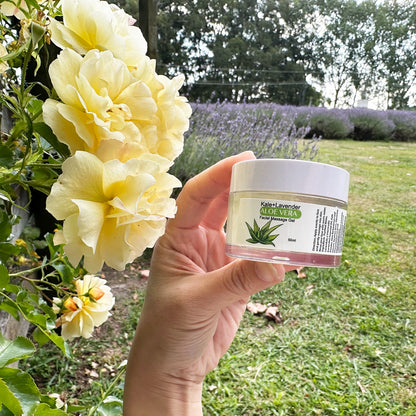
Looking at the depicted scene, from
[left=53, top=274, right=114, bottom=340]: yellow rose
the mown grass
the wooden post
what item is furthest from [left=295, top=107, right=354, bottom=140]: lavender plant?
[left=53, top=274, right=114, bottom=340]: yellow rose

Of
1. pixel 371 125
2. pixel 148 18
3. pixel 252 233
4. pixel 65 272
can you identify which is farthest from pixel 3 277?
pixel 371 125

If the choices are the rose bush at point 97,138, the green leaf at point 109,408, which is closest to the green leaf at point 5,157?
the rose bush at point 97,138

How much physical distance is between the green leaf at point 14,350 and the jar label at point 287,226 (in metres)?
0.37

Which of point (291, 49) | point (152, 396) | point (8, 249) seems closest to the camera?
point (8, 249)

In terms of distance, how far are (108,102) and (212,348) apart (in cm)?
79

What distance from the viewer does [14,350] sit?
352mm

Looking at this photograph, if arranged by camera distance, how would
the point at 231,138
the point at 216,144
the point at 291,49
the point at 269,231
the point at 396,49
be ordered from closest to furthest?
the point at 269,231 < the point at 216,144 < the point at 231,138 < the point at 396,49 < the point at 291,49

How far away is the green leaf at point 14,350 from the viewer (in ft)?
1.12

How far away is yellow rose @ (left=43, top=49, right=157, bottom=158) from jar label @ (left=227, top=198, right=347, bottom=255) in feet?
1.21

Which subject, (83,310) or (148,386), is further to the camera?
(148,386)

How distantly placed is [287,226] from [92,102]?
0.42 m

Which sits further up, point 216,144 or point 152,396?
point 216,144

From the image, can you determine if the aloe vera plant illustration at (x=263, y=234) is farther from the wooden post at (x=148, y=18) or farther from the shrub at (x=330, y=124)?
the shrub at (x=330, y=124)

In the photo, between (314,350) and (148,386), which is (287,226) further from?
(314,350)
